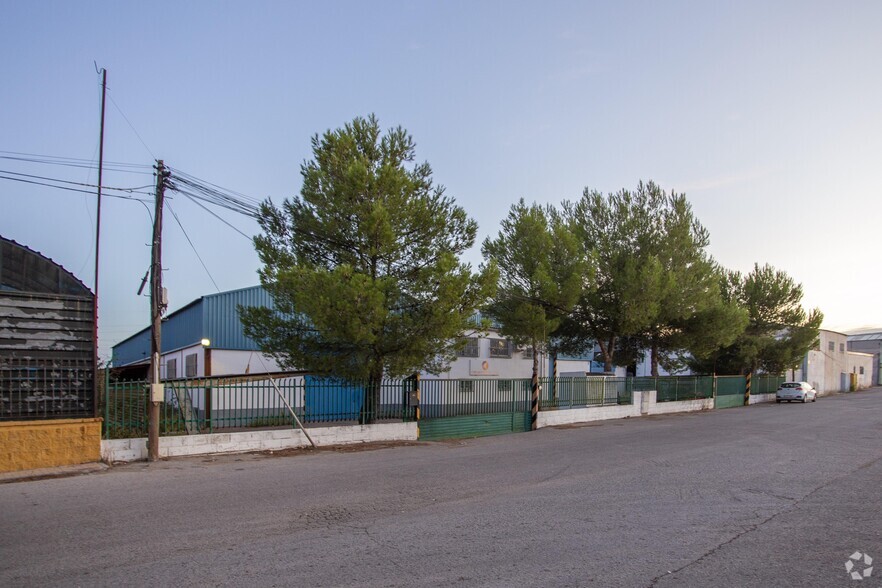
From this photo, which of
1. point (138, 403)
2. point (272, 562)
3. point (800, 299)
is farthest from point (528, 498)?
point (800, 299)

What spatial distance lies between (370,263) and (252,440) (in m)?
5.74

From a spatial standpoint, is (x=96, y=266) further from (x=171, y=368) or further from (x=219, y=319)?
(x=171, y=368)

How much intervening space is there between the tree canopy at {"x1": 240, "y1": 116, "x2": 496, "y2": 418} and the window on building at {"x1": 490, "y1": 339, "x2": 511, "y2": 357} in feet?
48.7

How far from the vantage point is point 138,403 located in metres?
13.3

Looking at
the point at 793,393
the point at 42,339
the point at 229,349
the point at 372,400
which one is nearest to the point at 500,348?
the point at 229,349

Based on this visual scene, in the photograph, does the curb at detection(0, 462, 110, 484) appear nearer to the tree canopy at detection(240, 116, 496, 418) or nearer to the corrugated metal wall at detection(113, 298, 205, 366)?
Result: the tree canopy at detection(240, 116, 496, 418)

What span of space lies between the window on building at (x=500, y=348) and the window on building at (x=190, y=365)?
14.3 m

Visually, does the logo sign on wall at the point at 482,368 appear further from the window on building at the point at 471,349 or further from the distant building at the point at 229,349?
the window on building at the point at 471,349

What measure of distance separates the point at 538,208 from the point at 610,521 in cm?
2419

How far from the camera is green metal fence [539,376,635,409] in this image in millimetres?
24359

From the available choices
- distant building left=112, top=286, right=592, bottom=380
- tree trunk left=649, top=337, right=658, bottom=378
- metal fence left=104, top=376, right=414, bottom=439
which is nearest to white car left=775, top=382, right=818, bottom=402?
tree trunk left=649, top=337, right=658, bottom=378

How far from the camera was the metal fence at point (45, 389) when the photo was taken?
38.1 feet

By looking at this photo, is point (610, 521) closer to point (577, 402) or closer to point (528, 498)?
point (528, 498)

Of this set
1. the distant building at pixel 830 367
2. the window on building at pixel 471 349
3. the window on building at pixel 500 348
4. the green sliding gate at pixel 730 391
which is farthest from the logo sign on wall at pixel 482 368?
the distant building at pixel 830 367
